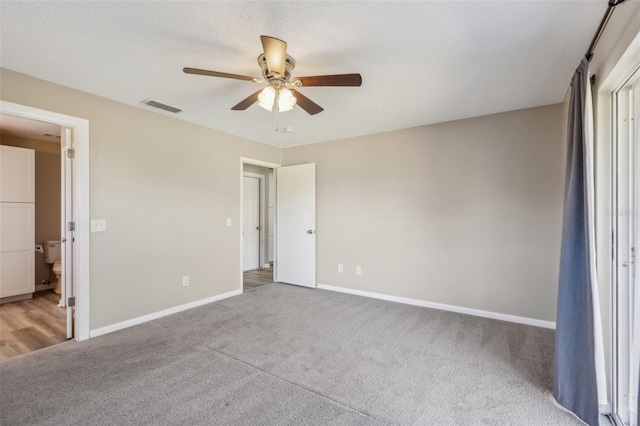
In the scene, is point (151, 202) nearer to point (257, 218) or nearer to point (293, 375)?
point (293, 375)

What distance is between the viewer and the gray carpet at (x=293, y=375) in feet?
5.86

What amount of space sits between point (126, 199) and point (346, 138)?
3057mm

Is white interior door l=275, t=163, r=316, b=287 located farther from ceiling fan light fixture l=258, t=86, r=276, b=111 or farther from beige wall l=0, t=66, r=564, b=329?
ceiling fan light fixture l=258, t=86, r=276, b=111

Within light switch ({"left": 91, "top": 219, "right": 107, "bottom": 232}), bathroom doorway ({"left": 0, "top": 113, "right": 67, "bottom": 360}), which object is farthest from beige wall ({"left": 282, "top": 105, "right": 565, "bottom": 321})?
bathroom doorway ({"left": 0, "top": 113, "right": 67, "bottom": 360})

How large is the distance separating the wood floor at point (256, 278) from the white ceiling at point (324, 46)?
3.07 metres

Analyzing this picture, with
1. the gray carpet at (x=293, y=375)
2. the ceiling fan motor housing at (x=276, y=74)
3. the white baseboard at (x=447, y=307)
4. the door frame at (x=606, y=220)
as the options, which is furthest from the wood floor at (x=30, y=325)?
the door frame at (x=606, y=220)

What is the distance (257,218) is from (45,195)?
3.59m

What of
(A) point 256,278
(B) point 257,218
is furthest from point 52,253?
(B) point 257,218

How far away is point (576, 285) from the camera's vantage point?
6.07 feet

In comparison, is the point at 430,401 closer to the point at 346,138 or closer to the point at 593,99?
the point at 593,99

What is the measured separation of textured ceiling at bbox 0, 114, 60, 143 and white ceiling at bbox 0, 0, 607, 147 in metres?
1.79

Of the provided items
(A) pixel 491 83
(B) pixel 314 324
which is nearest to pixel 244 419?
(B) pixel 314 324

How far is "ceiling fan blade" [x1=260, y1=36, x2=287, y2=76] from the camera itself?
1596 mm

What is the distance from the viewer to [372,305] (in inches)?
153
